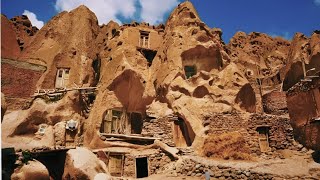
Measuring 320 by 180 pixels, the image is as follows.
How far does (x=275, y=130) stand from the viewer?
17.4m

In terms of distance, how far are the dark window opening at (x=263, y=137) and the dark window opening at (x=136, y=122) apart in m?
9.20

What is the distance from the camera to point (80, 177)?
12.5 m

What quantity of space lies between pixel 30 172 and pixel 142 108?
37.3 feet

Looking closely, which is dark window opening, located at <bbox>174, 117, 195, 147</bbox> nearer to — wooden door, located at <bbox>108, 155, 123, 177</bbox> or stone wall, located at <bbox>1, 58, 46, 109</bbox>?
wooden door, located at <bbox>108, 155, 123, 177</bbox>

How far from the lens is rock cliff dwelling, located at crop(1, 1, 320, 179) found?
14633mm

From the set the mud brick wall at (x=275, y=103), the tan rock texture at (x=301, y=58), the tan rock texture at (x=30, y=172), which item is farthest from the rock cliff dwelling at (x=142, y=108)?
the mud brick wall at (x=275, y=103)

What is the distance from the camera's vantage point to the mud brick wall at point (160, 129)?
1830 cm

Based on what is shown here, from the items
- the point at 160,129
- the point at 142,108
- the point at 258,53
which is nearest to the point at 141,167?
the point at 160,129

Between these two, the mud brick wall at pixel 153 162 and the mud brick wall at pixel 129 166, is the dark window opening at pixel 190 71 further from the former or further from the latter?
the mud brick wall at pixel 129 166

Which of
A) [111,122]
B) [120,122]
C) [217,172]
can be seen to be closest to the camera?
[217,172]

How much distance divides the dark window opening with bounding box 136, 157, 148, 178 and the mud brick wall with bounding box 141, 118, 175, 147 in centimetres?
174

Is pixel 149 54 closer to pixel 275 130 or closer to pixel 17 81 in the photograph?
pixel 17 81

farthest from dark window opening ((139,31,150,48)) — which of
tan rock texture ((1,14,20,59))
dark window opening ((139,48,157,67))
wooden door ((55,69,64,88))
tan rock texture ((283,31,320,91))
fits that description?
tan rock texture ((283,31,320,91))

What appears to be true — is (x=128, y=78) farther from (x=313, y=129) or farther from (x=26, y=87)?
(x=313, y=129)
